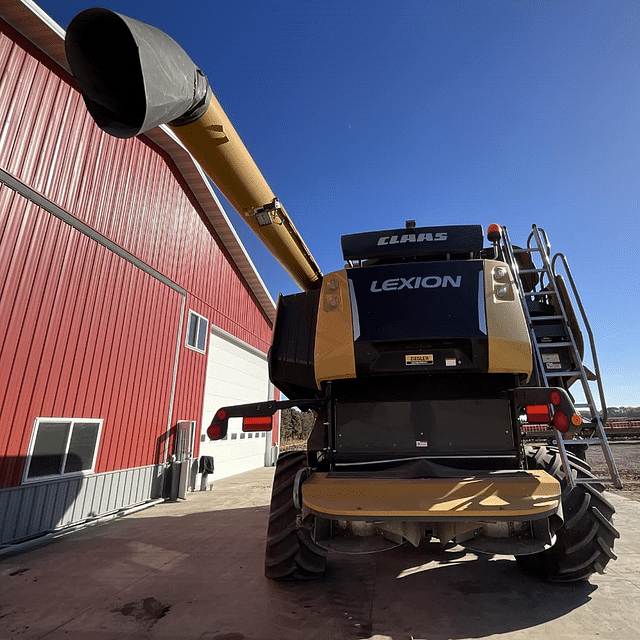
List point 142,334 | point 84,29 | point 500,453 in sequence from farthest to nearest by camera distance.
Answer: point 142,334 → point 500,453 → point 84,29

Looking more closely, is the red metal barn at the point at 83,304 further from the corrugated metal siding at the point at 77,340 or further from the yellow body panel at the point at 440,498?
the yellow body panel at the point at 440,498

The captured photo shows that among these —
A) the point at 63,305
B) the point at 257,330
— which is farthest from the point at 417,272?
the point at 257,330

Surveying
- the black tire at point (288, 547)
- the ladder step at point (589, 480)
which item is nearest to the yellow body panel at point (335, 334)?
the black tire at point (288, 547)

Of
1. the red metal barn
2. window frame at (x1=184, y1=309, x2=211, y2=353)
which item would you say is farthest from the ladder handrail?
window frame at (x1=184, y1=309, x2=211, y2=353)

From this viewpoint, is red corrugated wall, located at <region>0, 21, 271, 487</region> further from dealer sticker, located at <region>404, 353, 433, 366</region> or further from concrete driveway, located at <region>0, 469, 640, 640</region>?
dealer sticker, located at <region>404, 353, 433, 366</region>

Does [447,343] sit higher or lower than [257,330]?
lower

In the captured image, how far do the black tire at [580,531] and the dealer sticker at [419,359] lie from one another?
1448mm

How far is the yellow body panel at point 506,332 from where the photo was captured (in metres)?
3.79

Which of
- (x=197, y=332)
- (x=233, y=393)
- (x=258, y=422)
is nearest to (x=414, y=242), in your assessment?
(x=258, y=422)

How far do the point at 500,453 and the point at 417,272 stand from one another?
1.93 meters

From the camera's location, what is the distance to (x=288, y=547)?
407 centimetres

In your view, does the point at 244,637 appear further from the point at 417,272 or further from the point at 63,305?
the point at 63,305

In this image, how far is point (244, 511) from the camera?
821 cm

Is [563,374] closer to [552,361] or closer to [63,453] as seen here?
[552,361]
